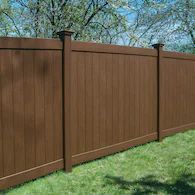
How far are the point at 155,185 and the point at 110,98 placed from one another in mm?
1912

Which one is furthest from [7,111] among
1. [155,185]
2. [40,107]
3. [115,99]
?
[115,99]

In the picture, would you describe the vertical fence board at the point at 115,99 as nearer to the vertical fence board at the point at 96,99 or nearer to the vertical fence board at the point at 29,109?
the vertical fence board at the point at 96,99

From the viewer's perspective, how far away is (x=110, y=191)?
5.77 m

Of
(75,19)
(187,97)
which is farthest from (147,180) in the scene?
(75,19)

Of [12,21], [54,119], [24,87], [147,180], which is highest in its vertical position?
[12,21]

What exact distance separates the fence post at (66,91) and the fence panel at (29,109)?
60mm

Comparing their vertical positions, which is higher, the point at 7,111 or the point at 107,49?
the point at 107,49

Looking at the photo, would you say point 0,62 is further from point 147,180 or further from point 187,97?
point 187,97

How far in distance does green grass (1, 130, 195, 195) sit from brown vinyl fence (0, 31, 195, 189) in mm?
172

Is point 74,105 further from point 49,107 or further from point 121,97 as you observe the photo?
point 121,97

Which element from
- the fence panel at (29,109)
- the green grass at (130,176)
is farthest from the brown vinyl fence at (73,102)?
the green grass at (130,176)

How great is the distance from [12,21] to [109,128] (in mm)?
7239

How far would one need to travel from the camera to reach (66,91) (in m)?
6.45

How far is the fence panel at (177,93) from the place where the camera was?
9227 mm
